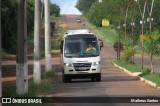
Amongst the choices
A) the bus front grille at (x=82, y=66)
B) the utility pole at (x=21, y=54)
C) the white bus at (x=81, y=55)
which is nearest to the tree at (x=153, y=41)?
the white bus at (x=81, y=55)

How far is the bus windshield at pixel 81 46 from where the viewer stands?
2902 cm

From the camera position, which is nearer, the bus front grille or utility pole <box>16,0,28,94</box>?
utility pole <box>16,0,28,94</box>

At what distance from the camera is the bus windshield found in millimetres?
29016

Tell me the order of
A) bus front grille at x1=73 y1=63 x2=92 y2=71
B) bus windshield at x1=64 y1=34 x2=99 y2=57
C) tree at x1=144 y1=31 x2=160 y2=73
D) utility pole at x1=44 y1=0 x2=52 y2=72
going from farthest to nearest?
utility pole at x1=44 y1=0 x2=52 y2=72, tree at x1=144 y1=31 x2=160 y2=73, bus front grille at x1=73 y1=63 x2=92 y2=71, bus windshield at x1=64 y1=34 x2=99 y2=57

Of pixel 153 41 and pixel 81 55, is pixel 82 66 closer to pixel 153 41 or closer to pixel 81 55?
pixel 81 55

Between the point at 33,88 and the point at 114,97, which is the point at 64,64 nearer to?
the point at 33,88

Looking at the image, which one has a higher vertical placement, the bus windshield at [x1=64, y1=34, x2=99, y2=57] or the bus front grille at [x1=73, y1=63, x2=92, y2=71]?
the bus windshield at [x1=64, y1=34, x2=99, y2=57]

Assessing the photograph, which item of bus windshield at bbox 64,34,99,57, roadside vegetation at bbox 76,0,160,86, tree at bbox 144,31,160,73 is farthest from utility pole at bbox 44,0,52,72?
tree at bbox 144,31,160,73

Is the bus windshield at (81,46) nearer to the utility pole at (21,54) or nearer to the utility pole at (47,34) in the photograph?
the utility pole at (47,34)

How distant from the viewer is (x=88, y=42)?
2917 cm

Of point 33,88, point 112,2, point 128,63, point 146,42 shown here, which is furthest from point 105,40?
point 33,88

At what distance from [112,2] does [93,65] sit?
2616 inches

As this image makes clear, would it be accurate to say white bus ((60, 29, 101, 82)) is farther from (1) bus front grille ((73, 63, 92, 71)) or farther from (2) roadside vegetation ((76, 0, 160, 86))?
(2) roadside vegetation ((76, 0, 160, 86))

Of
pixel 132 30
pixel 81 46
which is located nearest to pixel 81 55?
pixel 81 46
